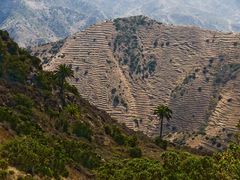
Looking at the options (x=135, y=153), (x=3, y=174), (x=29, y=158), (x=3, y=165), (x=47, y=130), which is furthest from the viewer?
(x=135, y=153)

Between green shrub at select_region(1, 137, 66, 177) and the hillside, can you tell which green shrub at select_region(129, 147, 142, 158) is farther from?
green shrub at select_region(1, 137, 66, 177)

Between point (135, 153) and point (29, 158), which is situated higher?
point (29, 158)

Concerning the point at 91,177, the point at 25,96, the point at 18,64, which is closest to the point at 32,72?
the point at 18,64

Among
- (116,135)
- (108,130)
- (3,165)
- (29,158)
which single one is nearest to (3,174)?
(3,165)

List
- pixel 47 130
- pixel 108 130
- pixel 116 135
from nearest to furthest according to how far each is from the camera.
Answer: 1. pixel 47 130
2. pixel 116 135
3. pixel 108 130

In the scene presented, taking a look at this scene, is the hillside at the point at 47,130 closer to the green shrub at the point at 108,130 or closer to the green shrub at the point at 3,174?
the green shrub at the point at 108,130

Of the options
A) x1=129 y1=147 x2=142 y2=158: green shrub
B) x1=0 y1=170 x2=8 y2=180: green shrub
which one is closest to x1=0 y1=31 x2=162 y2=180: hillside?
x1=129 y1=147 x2=142 y2=158: green shrub

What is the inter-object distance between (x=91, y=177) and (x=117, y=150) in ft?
128

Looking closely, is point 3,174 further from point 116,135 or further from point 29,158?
point 116,135

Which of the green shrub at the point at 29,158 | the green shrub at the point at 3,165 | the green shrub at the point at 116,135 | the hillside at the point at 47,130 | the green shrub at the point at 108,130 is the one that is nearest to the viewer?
the green shrub at the point at 3,165

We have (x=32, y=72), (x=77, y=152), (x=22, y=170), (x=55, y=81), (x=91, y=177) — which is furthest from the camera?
(x=55, y=81)

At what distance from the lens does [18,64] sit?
Answer: 13575 centimetres

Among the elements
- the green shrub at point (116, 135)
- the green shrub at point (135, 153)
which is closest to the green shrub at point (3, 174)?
the green shrub at point (135, 153)

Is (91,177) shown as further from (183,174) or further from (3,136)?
(183,174)
